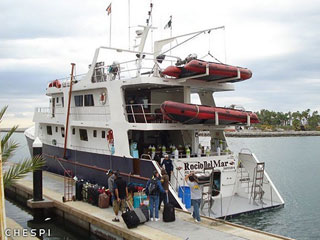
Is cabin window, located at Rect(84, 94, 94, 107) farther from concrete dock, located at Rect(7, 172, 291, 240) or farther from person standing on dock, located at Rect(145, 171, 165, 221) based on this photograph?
person standing on dock, located at Rect(145, 171, 165, 221)

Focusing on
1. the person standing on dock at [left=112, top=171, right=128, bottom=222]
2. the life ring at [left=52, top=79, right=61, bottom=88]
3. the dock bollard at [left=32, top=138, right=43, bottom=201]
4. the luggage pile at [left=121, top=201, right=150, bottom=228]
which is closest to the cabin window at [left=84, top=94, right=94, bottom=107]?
the life ring at [left=52, top=79, right=61, bottom=88]

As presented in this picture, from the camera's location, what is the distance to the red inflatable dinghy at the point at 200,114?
12.9 metres

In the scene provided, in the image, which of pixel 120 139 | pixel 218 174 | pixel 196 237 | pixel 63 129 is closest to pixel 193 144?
pixel 218 174

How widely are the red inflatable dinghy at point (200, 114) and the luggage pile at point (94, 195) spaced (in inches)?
134

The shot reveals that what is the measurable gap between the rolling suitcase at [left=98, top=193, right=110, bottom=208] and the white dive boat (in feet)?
4.84

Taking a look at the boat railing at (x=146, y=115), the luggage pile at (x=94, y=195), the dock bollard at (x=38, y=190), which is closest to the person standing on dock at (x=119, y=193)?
the luggage pile at (x=94, y=195)

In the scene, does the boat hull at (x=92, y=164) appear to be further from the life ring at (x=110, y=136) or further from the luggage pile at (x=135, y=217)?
the luggage pile at (x=135, y=217)

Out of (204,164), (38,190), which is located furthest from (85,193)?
(204,164)

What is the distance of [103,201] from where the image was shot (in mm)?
12289

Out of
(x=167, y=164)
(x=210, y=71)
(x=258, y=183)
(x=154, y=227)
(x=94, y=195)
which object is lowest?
(x=154, y=227)

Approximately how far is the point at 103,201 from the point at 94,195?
570 mm

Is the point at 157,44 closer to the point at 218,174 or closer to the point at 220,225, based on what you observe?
the point at 218,174

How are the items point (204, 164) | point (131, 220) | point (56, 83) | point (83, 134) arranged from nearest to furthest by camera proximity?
point (131, 220), point (204, 164), point (83, 134), point (56, 83)

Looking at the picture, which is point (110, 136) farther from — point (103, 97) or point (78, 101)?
point (78, 101)
